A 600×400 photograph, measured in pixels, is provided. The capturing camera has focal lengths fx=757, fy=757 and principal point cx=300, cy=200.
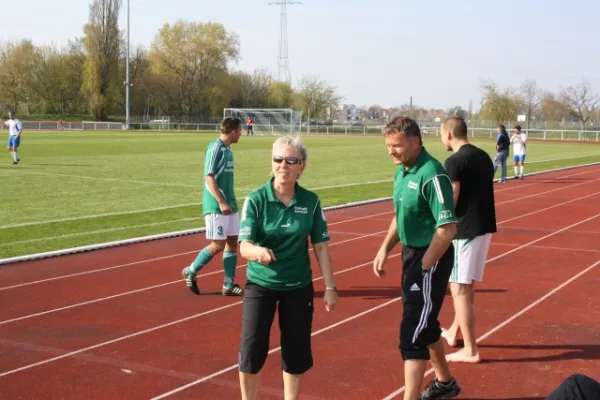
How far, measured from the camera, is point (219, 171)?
27.4ft

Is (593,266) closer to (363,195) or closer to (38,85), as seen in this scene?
(363,195)

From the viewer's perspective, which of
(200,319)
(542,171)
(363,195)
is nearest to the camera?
(200,319)

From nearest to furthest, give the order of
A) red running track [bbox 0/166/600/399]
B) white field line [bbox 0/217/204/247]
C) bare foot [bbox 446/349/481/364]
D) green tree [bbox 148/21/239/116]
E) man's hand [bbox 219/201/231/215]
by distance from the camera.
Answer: red running track [bbox 0/166/600/399], bare foot [bbox 446/349/481/364], man's hand [bbox 219/201/231/215], white field line [bbox 0/217/204/247], green tree [bbox 148/21/239/116]

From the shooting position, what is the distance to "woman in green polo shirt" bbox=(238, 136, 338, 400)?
15.0ft

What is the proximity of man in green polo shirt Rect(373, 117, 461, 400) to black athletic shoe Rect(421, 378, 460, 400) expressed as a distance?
41 centimetres

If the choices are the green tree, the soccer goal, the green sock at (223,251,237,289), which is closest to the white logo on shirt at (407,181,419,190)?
the green sock at (223,251,237,289)

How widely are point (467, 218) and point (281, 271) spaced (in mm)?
2263

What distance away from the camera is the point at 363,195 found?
19.2 metres

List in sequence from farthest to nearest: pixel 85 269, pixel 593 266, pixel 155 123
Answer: pixel 155 123
pixel 593 266
pixel 85 269

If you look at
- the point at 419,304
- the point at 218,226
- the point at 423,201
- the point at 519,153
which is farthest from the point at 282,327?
the point at 519,153

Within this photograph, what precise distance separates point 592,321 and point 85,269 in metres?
6.15

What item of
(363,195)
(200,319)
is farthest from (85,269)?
(363,195)

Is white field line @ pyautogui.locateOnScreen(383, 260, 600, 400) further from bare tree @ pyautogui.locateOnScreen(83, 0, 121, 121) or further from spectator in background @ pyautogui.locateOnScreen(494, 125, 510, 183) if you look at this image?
bare tree @ pyautogui.locateOnScreen(83, 0, 121, 121)

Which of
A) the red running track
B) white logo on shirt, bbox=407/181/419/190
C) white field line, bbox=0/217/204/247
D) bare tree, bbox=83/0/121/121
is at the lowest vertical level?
the red running track
